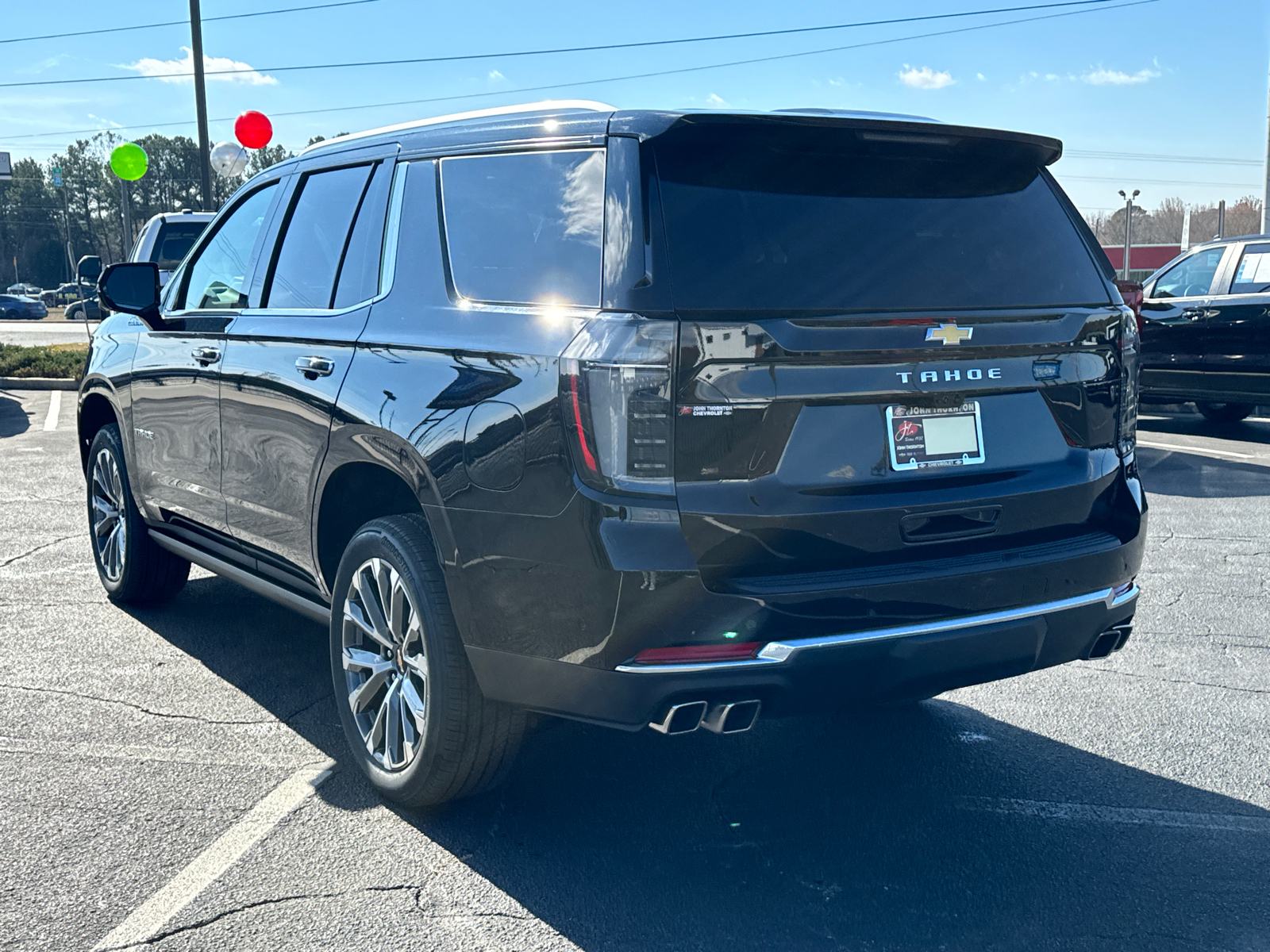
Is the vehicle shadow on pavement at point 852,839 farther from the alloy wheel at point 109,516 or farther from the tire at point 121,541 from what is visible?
the alloy wheel at point 109,516

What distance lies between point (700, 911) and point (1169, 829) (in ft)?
4.62

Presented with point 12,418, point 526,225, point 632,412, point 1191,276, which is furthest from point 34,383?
point 632,412

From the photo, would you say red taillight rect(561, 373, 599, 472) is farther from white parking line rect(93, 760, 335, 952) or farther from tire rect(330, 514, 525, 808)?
white parking line rect(93, 760, 335, 952)

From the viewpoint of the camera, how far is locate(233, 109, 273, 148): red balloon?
17844 millimetres

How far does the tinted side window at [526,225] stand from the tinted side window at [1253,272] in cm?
1037

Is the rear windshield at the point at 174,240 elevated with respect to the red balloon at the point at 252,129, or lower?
lower

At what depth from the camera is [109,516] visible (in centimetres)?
600

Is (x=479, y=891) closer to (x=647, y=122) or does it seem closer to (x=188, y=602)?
(x=647, y=122)

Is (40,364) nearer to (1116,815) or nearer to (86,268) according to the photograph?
(86,268)

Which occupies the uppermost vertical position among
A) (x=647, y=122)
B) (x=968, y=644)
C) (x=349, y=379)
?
(x=647, y=122)

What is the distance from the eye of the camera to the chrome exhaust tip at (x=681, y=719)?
294 cm

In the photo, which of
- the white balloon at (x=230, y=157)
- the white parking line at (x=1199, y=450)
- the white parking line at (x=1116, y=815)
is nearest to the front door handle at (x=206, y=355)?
the white parking line at (x=1116, y=815)

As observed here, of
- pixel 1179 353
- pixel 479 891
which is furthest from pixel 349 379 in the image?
pixel 1179 353

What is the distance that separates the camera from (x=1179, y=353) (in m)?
12.4
